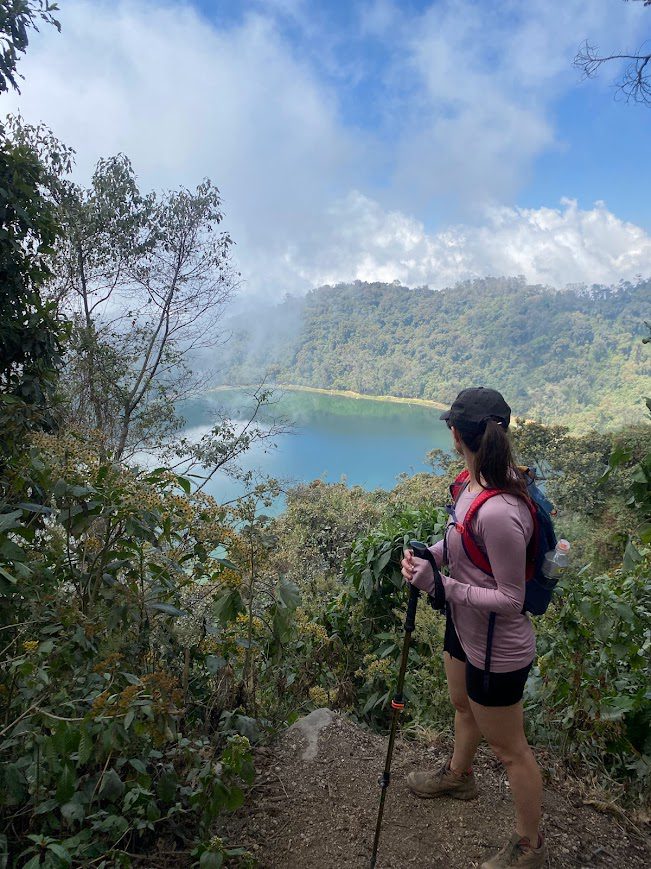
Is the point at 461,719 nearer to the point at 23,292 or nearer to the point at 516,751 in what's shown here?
the point at 516,751

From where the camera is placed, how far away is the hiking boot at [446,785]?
1872 millimetres

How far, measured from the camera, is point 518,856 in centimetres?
158

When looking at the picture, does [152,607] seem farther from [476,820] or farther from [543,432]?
[543,432]

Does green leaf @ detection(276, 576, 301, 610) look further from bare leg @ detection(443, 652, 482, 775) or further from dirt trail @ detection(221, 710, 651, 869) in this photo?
dirt trail @ detection(221, 710, 651, 869)

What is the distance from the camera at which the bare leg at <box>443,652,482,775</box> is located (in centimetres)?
174

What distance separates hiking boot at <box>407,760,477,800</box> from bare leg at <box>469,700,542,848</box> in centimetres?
32

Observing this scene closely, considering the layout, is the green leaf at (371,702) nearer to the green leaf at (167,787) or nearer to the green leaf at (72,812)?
the green leaf at (167,787)

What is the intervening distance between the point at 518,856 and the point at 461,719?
370 millimetres

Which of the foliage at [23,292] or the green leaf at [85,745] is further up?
the foliage at [23,292]

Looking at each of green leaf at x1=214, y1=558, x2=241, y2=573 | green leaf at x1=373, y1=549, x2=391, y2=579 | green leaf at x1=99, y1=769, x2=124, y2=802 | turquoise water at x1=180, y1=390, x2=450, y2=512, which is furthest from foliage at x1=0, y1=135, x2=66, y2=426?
turquoise water at x1=180, y1=390, x2=450, y2=512

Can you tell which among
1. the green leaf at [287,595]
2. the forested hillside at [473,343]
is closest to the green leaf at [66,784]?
the green leaf at [287,595]

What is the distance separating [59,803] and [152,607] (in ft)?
1.58

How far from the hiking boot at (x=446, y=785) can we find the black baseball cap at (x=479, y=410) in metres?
1.20

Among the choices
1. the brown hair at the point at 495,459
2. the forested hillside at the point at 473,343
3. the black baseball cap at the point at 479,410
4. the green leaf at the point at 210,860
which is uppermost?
the forested hillside at the point at 473,343
